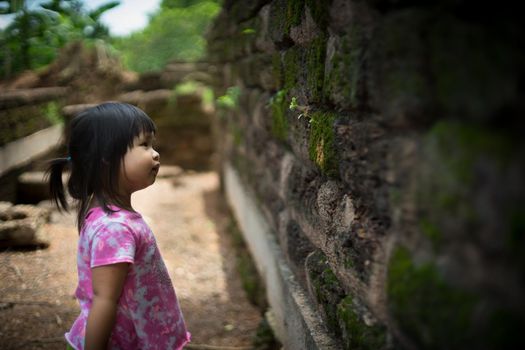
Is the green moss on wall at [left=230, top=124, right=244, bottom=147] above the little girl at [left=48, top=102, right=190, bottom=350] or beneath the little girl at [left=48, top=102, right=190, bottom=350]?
beneath

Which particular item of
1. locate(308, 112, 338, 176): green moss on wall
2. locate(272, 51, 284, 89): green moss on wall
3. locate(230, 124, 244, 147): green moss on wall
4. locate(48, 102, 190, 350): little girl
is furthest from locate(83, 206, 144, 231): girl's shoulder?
locate(230, 124, 244, 147): green moss on wall

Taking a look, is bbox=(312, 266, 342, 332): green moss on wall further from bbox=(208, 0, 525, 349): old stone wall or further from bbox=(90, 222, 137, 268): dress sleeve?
bbox=(90, 222, 137, 268): dress sleeve

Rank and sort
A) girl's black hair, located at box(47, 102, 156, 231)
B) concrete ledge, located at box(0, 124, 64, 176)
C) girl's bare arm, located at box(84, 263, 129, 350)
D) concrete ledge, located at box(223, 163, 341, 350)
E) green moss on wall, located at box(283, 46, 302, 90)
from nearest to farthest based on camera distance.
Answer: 1. girl's bare arm, located at box(84, 263, 129, 350)
2. girl's black hair, located at box(47, 102, 156, 231)
3. concrete ledge, located at box(223, 163, 341, 350)
4. green moss on wall, located at box(283, 46, 302, 90)
5. concrete ledge, located at box(0, 124, 64, 176)

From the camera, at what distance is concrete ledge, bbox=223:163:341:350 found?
1.82 meters

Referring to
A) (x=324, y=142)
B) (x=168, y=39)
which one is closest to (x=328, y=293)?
(x=324, y=142)

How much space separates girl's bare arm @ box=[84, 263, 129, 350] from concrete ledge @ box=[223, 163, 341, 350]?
776 millimetres

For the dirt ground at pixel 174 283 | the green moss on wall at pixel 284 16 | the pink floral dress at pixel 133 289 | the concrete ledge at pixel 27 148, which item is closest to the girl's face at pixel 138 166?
the pink floral dress at pixel 133 289

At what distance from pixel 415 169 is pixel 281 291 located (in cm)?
175

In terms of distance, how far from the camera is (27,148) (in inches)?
150

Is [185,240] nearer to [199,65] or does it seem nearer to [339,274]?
[339,274]

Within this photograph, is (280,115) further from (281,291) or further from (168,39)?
(168,39)

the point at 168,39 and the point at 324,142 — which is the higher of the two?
the point at 324,142

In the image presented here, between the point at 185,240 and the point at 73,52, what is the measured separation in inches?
156

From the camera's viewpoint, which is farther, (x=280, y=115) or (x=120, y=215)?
(x=280, y=115)
